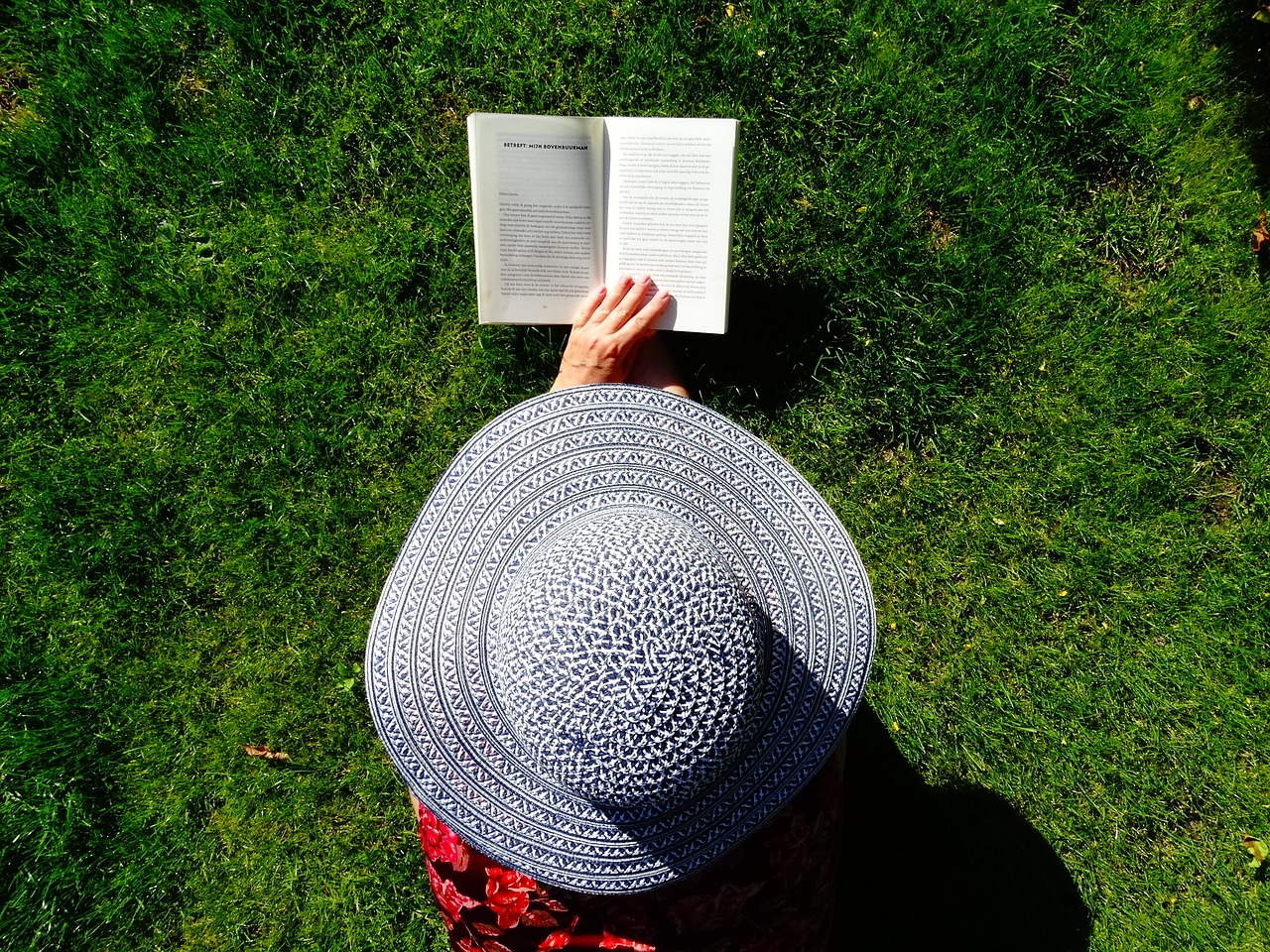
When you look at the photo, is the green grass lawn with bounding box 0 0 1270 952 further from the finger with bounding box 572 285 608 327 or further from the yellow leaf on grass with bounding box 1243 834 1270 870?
the finger with bounding box 572 285 608 327

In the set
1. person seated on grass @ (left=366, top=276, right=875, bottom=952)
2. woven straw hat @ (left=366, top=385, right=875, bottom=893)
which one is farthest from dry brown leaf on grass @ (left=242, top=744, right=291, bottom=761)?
woven straw hat @ (left=366, top=385, right=875, bottom=893)

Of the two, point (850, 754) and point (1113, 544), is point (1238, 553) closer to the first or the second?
point (1113, 544)

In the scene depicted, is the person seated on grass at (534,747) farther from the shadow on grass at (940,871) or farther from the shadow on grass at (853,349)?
the shadow on grass at (853,349)

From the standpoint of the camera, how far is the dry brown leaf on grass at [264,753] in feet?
10.5

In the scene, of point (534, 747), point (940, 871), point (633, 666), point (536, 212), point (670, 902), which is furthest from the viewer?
point (940, 871)

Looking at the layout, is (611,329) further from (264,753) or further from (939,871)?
(939,871)

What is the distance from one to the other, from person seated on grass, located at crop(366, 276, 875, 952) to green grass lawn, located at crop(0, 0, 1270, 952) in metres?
1.18

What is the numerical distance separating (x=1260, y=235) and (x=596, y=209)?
261 centimetres

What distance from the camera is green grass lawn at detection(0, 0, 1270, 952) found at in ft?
10.4

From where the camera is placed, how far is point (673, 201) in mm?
2721

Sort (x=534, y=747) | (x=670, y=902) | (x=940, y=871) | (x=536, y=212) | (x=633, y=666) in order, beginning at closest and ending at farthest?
(x=633, y=666) → (x=534, y=747) → (x=670, y=902) → (x=536, y=212) → (x=940, y=871)

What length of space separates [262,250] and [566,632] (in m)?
2.49

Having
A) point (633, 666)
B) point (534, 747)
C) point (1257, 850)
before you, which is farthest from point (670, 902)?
point (1257, 850)

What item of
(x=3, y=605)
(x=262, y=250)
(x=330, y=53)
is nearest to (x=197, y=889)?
(x=3, y=605)
